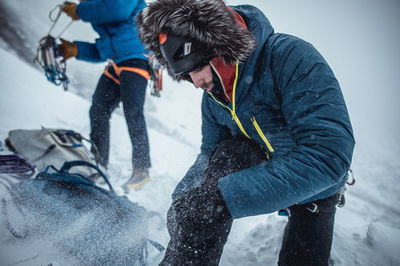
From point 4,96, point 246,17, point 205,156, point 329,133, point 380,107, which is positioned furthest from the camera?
point 380,107

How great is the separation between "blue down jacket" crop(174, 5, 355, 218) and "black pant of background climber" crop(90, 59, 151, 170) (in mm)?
1533

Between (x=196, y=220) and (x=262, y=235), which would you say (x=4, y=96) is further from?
(x=262, y=235)

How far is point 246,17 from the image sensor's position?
3.57 ft

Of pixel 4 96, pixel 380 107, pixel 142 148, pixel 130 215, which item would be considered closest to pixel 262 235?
pixel 130 215

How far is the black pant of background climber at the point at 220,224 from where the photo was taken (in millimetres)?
879

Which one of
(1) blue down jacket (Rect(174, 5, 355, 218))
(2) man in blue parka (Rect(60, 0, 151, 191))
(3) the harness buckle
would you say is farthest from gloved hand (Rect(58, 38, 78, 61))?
(3) the harness buckle

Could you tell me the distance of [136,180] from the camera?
2289 mm

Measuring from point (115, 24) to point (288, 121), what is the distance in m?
2.33

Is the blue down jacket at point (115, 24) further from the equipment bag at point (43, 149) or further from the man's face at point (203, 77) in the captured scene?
the man's face at point (203, 77)

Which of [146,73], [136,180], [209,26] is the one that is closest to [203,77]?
[209,26]

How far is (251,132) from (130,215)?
108 cm

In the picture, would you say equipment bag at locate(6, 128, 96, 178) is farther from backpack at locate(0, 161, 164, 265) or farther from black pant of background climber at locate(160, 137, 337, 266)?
black pant of background climber at locate(160, 137, 337, 266)

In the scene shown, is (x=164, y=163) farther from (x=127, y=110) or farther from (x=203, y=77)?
(x=203, y=77)

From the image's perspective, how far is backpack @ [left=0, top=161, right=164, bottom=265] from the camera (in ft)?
3.36
